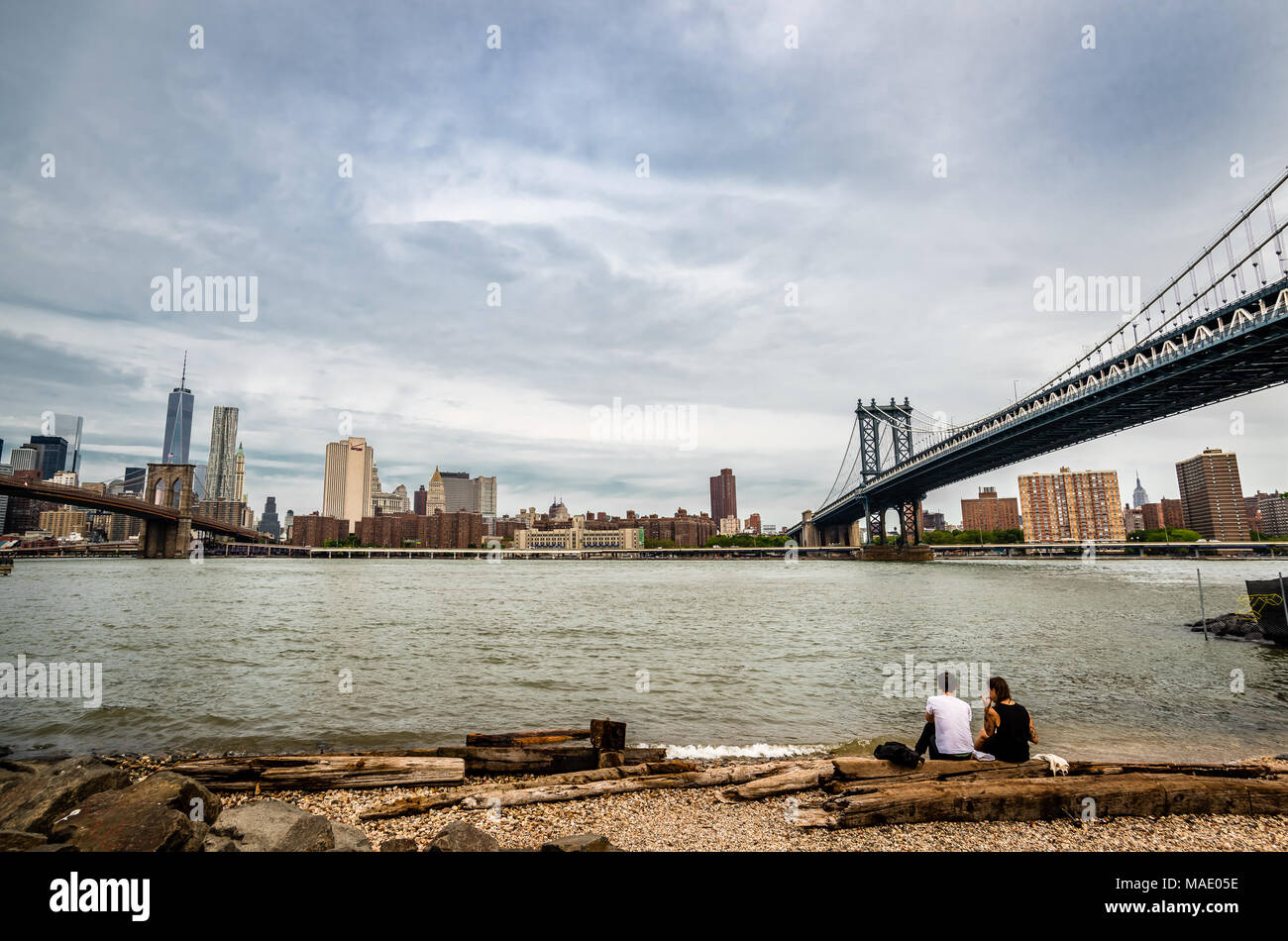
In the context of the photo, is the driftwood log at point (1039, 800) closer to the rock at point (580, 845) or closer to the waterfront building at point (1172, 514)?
the rock at point (580, 845)

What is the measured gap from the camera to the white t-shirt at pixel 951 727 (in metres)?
7.46

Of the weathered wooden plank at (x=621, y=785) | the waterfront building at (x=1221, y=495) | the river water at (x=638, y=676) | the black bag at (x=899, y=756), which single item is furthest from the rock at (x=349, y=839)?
the waterfront building at (x=1221, y=495)

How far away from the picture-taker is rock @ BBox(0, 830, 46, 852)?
4.71m

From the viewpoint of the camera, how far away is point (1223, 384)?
43.7 m

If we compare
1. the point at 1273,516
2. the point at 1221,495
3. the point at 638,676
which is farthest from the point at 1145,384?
the point at 1273,516

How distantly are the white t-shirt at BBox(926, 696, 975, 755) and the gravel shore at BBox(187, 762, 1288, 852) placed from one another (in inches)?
53.4

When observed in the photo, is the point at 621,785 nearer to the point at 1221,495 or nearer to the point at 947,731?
the point at 947,731

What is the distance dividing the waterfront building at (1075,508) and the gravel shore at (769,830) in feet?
691

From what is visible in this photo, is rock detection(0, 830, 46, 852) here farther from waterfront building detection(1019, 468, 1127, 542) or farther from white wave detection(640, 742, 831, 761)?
waterfront building detection(1019, 468, 1127, 542)

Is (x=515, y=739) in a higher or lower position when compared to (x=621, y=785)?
higher

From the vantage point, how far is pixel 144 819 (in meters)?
5.10

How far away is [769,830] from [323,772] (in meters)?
5.27
